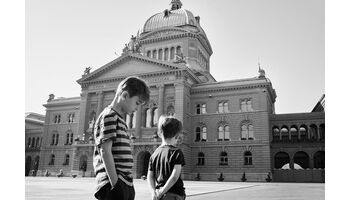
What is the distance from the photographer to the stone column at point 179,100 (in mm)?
43844

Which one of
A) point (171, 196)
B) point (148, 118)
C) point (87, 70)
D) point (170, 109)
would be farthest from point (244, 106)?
point (171, 196)

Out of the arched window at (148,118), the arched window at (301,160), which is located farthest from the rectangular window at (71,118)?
the arched window at (301,160)

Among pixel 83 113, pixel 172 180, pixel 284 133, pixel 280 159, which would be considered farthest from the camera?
pixel 83 113

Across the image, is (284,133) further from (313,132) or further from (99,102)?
(99,102)

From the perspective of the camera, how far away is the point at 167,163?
477 centimetres

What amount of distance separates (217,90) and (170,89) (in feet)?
21.8

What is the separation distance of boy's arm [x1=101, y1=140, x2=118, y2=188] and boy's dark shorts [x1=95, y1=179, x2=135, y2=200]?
0.29ft

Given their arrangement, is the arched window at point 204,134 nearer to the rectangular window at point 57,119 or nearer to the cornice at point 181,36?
the cornice at point 181,36

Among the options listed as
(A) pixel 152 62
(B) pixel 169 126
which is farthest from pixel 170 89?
(B) pixel 169 126

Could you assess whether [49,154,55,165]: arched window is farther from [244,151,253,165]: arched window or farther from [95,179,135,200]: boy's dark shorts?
[95,179,135,200]: boy's dark shorts

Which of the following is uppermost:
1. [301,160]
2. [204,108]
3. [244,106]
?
[244,106]

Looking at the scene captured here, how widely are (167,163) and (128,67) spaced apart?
45.3 m
